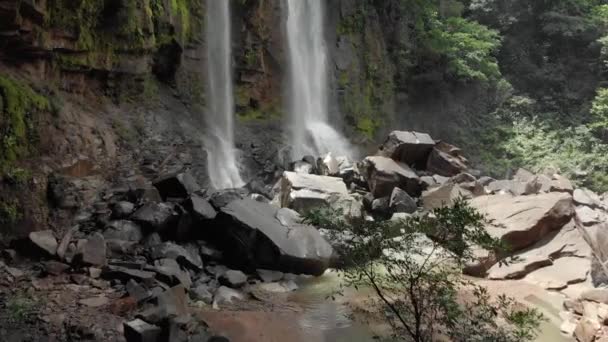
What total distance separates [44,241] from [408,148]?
11186 millimetres

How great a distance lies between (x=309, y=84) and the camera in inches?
792

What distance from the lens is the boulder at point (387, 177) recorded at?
14336 millimetres

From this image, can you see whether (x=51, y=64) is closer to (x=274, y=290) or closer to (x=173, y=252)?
(x=173, y=252)

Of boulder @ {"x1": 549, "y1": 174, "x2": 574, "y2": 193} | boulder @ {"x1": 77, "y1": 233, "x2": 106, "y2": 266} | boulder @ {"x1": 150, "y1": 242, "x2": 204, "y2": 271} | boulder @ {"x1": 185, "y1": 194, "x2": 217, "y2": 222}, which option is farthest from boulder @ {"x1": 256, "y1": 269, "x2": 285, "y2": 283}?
boulder @ {"x1": 549, "y1": 174, "x2": 574, "y2": 193}

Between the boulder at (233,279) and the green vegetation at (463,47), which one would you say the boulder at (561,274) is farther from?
the green vegetation at (463,47)

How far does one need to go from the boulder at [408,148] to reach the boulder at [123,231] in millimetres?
8912

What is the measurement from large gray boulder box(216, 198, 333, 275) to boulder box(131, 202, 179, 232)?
933 millimetres

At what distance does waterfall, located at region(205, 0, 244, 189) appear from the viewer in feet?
49.5

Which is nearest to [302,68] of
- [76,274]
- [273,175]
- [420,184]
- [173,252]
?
[273,175]

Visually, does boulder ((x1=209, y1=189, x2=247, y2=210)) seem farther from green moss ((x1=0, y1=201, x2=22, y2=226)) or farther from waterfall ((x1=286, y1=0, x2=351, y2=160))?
waterfall ((x1=286, y1=0, x2=351, y2=160))

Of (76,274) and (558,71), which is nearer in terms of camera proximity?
(76,274)

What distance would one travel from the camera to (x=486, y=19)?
90.6 ft

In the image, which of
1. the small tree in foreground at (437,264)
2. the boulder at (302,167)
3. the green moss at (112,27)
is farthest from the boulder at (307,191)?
the small tree in foreground at (437,264)

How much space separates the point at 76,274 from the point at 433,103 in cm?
2033
